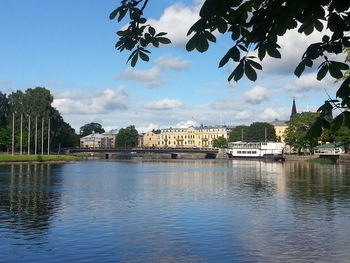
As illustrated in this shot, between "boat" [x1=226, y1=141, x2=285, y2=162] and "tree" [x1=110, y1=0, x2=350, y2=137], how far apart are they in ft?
478

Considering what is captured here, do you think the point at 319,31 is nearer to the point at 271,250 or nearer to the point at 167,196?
the point at 271,250

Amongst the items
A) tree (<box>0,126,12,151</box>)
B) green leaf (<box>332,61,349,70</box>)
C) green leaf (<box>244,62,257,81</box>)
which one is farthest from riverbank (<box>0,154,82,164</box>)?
green leaf (<box>332,61,349,70</box>)

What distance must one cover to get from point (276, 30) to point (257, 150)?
164 m

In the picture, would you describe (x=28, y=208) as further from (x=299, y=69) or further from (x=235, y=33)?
(x=299, y=69)

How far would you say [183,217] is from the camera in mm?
26547

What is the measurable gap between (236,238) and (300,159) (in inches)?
4986

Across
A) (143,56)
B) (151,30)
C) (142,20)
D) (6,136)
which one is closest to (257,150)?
(6,136)

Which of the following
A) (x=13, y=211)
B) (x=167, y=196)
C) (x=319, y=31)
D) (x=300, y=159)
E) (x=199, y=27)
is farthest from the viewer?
(x=300, y=159)

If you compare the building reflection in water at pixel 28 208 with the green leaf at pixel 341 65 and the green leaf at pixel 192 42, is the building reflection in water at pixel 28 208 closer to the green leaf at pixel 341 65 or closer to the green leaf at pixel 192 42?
the green leaf at pixel 192 42

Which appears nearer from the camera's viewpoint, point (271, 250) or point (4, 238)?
point (271, 250)

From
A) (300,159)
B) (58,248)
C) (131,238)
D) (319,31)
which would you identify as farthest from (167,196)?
(300,159)

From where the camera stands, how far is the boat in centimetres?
15875

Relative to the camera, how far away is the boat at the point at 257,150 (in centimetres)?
15875

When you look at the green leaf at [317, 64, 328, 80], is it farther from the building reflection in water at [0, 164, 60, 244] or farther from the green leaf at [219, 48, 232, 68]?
the building reflection in water at [0, 164, 60, 244]
